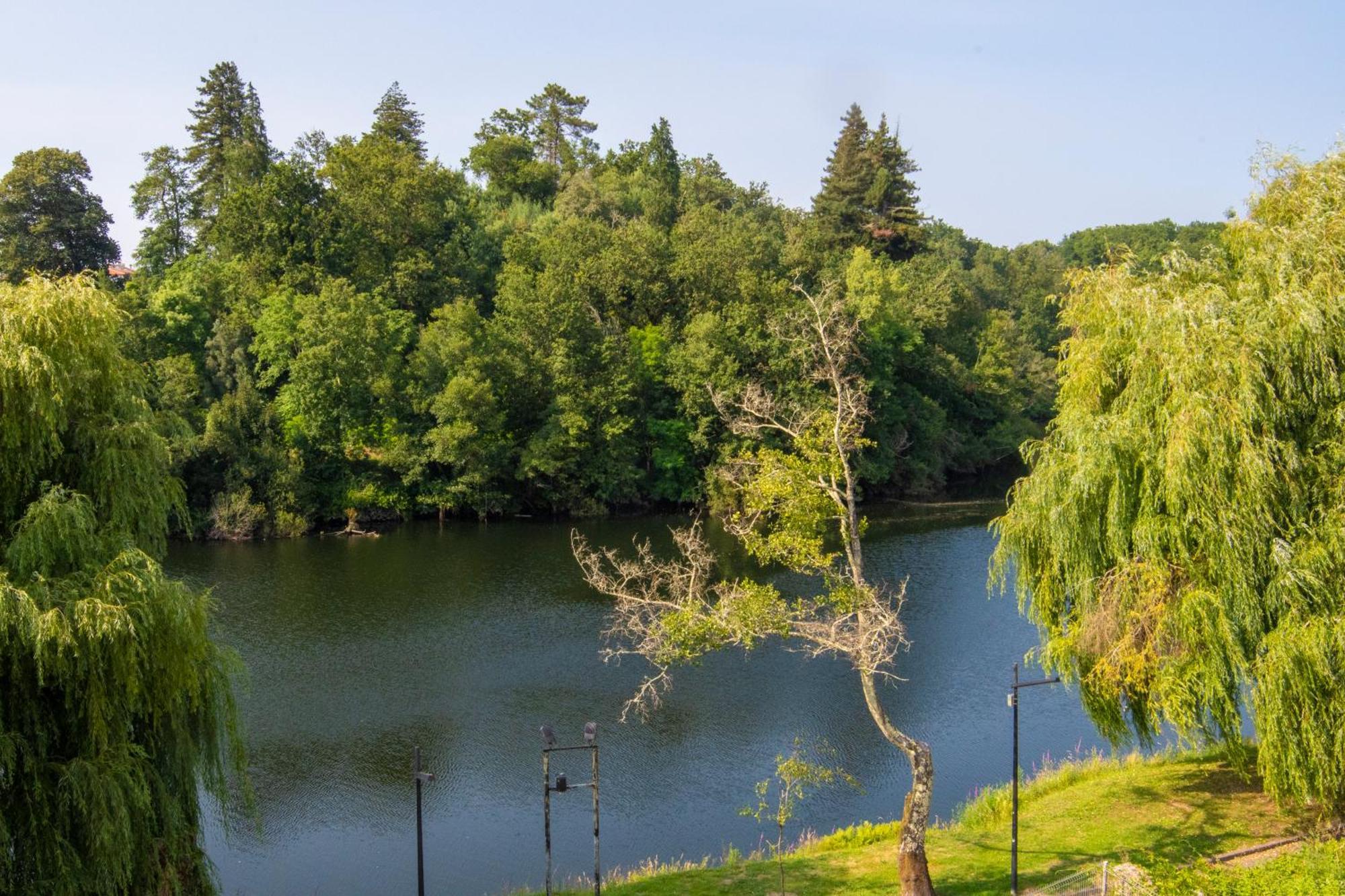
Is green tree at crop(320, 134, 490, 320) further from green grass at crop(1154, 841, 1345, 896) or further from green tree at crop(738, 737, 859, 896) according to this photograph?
green grass at crop(1154, 841, 1345, 896)

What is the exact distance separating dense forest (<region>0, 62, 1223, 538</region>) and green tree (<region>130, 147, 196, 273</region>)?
0.46 ft

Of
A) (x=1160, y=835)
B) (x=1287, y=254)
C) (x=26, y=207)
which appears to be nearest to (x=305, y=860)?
(x=1160, y=835)

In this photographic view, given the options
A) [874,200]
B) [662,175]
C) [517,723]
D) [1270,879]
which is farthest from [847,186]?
[1270,879]

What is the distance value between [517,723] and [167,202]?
147ft

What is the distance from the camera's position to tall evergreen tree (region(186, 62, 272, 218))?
183ft

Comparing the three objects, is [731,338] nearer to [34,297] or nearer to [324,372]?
[324,372]

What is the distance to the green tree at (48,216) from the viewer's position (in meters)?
46.2

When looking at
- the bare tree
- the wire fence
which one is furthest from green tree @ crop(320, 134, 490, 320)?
the wire fence

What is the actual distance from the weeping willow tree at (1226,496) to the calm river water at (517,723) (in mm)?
6340

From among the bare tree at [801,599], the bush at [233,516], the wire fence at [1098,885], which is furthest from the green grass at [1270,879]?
the bush at [233,516]

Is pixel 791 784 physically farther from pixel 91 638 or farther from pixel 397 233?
pixel 397 233

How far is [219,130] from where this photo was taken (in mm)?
56812

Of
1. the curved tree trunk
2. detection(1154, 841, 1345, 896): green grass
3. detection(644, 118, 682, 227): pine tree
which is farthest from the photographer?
detection(644, 118, 682, 227): pine tree

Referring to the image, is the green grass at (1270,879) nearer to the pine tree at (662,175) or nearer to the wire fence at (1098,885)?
the wire fence at (1098,885)
